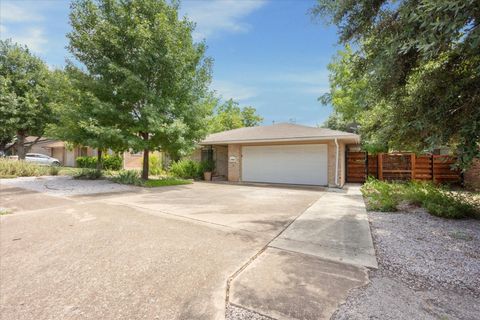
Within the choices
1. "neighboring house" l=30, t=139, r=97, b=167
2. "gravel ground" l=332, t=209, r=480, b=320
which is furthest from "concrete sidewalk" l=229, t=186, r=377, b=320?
"neighboring house" l=30, t=139, r=97, b=167

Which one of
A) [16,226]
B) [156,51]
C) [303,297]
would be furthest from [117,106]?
[303,297]

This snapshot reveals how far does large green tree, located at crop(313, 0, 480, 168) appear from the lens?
262 cm

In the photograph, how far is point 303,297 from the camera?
91.7 inches

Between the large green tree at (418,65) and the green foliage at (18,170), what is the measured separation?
16966mm

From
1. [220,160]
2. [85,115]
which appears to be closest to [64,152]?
[220,160]

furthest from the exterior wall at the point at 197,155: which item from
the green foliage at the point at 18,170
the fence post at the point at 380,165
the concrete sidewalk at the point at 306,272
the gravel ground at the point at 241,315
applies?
the gravel ground at the point at 241,315

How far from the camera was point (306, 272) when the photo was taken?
2.85 m

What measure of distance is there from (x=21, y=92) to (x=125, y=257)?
843 inches

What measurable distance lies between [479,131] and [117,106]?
11.5m

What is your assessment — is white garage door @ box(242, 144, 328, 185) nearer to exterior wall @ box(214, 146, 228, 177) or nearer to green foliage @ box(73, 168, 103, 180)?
exterior wall @ box(214, 146, 228, 177)

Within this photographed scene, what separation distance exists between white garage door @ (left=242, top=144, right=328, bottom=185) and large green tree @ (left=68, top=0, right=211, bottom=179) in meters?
4.25

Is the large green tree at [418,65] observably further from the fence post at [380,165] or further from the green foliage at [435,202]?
the fence post at [380,165]

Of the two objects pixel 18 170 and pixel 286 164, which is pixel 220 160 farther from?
pixel 18 170

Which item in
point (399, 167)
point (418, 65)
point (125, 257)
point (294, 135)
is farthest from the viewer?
point (399, 167)
